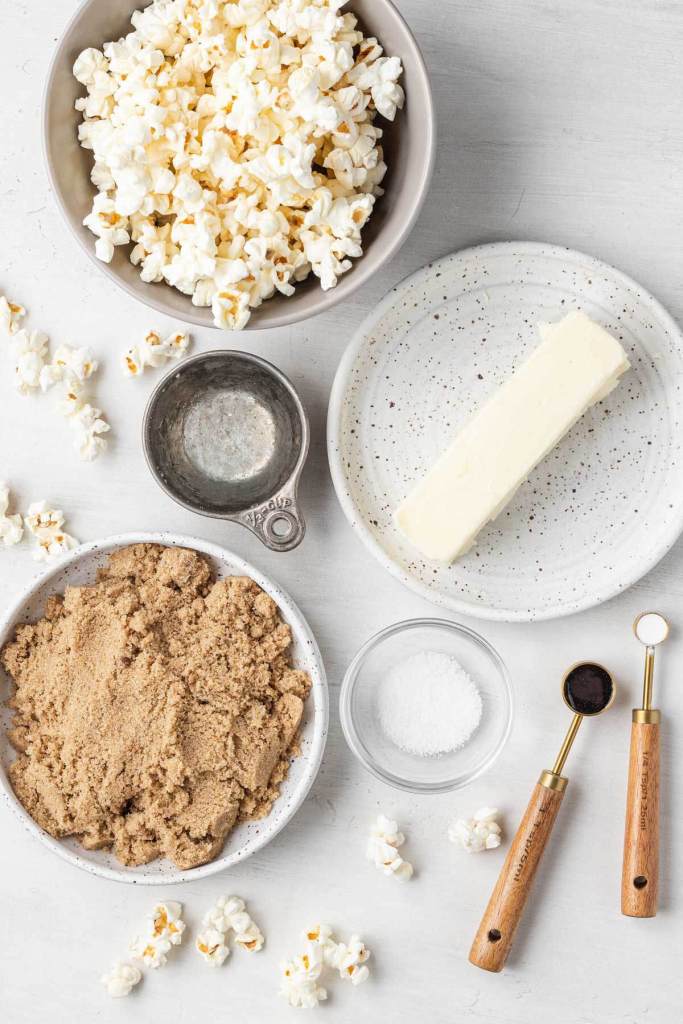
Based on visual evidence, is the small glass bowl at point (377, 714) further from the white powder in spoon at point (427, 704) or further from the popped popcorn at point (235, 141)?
the popped popcorn at point (235, 141)

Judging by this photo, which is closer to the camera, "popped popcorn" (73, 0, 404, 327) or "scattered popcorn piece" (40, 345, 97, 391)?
"popped popcorn" (73, 0, 404, 327)

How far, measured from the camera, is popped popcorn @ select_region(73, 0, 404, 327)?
1.10 m

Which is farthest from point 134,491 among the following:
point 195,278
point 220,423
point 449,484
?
point 449,484

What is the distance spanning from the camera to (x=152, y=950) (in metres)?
1.40

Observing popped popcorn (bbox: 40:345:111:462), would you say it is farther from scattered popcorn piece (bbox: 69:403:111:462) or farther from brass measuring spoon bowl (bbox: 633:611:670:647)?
brass measuring spoon bowl (bbox: 633:611:670:647)

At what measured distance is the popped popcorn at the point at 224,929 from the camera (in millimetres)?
1391

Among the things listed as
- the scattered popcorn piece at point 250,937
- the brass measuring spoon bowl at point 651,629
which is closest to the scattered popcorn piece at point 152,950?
the scattered popcorn piece at point 250,937

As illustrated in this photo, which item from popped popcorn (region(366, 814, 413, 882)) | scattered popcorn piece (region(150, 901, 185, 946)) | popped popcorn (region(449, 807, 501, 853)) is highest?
popped popcorn (region(449, 807, 501, 853))

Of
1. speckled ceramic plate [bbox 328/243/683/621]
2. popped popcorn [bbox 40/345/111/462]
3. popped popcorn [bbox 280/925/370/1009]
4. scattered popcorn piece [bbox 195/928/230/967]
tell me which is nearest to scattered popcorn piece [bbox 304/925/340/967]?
popped popcorn [bbox 280/925/370/1009]

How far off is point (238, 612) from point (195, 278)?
1.53ft

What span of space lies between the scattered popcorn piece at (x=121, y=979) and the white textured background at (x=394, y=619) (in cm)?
2

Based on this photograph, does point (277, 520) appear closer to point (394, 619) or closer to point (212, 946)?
point (394, 619)

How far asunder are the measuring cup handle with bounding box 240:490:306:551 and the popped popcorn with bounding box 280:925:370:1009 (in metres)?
0.60

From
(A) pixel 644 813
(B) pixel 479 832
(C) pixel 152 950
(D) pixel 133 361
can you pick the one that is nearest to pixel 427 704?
(B) pixel 479 832
